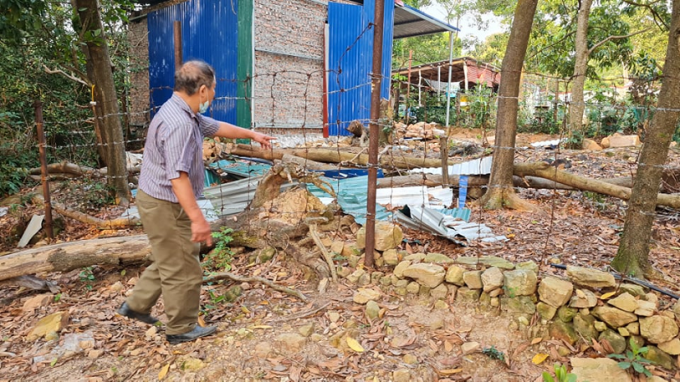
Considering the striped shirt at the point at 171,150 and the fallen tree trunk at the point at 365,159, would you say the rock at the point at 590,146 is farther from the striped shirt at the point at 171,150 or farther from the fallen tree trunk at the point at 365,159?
the striped shirt at the point at 171,150

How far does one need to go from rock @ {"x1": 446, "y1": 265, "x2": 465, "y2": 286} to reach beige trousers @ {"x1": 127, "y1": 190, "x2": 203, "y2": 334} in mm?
1741

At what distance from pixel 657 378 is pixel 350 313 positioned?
5.93ft

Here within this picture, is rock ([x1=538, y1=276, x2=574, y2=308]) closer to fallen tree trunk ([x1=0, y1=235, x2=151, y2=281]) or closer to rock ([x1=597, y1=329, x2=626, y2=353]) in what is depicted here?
rock ([x1=597, y1=329, x2=626, y2=353])

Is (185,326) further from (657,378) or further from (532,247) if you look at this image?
(532,247)

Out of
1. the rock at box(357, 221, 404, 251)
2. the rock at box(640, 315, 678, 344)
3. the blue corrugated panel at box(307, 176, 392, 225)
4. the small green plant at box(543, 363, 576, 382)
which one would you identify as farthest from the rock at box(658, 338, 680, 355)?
the blue corrugated panel at box(307, 176, 392, 225)

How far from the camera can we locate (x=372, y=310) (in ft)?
9.98

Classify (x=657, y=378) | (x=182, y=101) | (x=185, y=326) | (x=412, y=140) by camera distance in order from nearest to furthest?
(x=657, y=378)
(x=182, y=101)
(x=185, y=326)
(x=412, y=140)

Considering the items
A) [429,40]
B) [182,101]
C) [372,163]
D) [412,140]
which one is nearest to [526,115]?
[412,140]

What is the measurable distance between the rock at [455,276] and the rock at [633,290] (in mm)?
983

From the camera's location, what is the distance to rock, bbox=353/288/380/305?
3.18 meters

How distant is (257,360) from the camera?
2611mm

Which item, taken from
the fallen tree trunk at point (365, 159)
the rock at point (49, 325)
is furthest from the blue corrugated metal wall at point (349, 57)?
the rock at point (49, 325)

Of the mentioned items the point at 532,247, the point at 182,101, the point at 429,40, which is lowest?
the point at 532,247

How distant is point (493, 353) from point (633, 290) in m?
0.98
